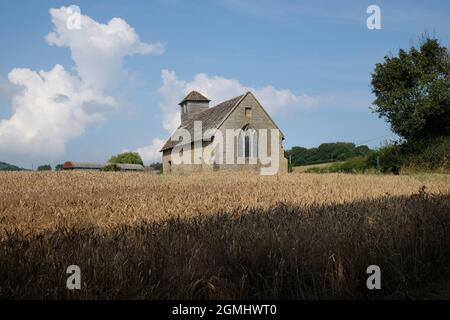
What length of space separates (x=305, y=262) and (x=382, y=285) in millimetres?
822

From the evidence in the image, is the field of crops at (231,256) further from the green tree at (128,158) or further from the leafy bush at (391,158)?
the green tree at (128,158)

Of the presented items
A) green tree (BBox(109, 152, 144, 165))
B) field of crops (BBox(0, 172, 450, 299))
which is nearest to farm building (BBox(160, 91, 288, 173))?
field of crops (BBox(0, 172, 450, 299))

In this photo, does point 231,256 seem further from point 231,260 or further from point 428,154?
point 428,154

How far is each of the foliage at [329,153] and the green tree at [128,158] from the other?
158ft

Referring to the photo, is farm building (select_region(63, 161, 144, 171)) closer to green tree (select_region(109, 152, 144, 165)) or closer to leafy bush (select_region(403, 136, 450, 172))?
green tree (select_region(109, 152, 144, 165))

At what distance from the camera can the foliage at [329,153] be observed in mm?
69562

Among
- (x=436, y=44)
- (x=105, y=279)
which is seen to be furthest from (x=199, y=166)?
(x=105, y=279)

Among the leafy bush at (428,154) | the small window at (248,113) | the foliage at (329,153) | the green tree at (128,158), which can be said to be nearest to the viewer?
the leafy bush at (428,154)

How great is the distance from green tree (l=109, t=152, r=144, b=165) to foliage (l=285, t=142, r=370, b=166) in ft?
158

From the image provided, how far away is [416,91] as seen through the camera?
32000 mm

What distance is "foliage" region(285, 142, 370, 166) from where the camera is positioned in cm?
6956

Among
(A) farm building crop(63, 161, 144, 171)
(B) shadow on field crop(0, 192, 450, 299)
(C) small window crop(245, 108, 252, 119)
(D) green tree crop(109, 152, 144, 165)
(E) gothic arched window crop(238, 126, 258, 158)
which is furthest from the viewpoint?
(D) green tree crop(109, 152, 144, 165)

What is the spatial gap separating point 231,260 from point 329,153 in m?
70.2

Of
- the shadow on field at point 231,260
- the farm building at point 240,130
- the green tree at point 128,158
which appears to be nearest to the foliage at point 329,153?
the farm building at point 240,130
